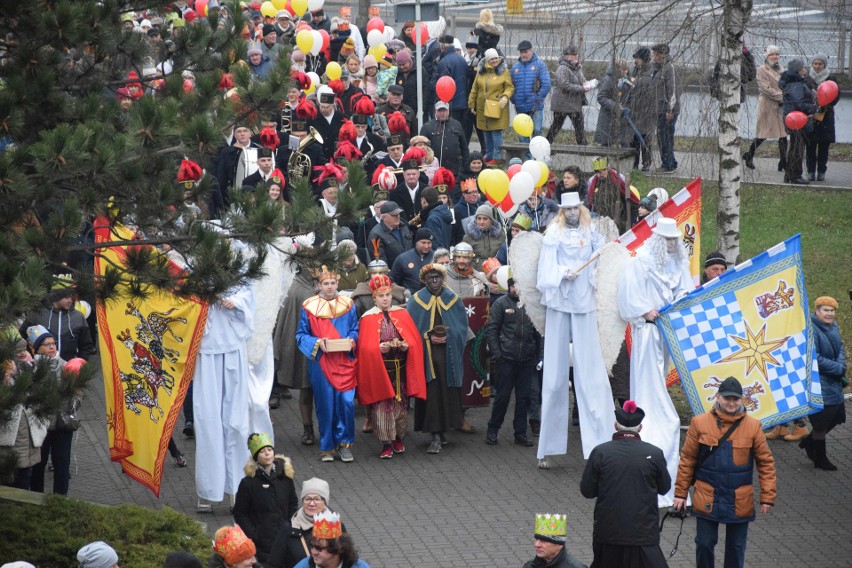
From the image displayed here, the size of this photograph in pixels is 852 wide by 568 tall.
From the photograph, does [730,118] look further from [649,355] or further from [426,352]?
[426,352]

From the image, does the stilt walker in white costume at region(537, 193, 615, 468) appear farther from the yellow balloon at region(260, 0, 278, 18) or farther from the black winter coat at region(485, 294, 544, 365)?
the yellow balloon at region(260, 0, 278, 18)

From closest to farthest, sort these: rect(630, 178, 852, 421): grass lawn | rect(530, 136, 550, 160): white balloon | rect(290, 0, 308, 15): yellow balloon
A: rect(530, 136, 550, 160): white balloon < rect(630, 178, 852, 421): grass lawn < rect(290, 0, 308, 15): yellow balloon

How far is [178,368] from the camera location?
464 inches

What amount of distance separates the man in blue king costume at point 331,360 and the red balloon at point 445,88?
8910mm

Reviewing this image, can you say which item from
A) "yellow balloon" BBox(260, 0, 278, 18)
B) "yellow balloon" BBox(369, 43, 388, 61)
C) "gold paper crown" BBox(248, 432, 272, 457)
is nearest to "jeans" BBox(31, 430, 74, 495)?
"gold paper crown" BBox(248, 432, 272, 457)

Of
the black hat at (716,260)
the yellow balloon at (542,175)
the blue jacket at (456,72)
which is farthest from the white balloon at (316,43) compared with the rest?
the black hat at (716,260)

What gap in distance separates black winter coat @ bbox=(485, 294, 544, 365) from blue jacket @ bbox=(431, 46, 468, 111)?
9.41 m

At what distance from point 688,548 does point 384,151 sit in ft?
30.4

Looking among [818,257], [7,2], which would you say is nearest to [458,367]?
[7,2]

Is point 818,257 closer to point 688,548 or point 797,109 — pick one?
point 797,109

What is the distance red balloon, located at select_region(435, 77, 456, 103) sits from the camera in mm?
21219

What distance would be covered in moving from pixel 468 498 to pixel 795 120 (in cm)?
937

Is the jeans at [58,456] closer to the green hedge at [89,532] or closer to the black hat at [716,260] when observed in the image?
the green hedge at [89,532]

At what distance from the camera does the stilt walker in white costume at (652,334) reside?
11.9 meters
